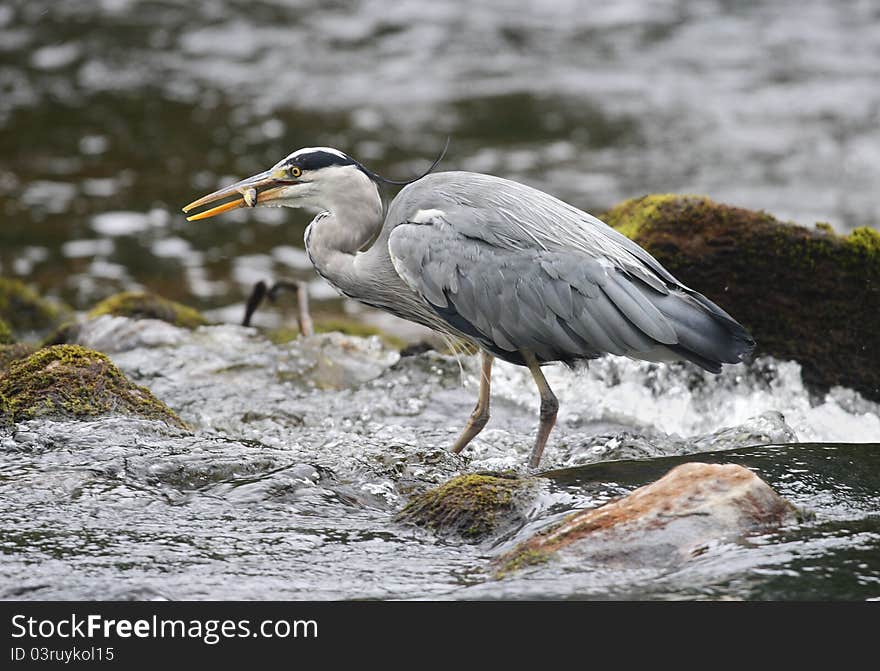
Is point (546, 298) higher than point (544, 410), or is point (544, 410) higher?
point (546, 298)

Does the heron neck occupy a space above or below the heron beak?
below

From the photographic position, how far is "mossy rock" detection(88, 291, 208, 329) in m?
9.16

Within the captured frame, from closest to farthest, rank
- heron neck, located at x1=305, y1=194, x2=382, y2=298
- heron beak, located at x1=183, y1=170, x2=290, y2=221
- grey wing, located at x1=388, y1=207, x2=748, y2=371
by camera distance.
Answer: grey wing, located at x1=388, y1=207, x2=748, y2=371 → heron beak, located at x1=183, y1=170, x2=290, y2=221 → heron neck, located at x1=305, y1=194, x2=382, y2=298

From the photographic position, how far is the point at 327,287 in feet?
40.5

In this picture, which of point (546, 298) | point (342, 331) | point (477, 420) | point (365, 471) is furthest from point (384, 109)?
point (365, 471)

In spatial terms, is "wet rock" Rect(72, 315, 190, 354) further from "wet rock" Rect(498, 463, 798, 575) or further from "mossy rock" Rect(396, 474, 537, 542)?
"wet rock" Rect(498, 463, 798, 575)

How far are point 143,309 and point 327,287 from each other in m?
3.33

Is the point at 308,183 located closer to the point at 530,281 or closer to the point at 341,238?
the point at 341,238

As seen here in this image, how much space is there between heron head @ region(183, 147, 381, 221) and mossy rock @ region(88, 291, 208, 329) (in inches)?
107

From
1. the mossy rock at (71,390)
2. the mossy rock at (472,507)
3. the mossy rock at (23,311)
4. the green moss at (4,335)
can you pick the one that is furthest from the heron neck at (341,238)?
the mossy rock at (23,311)

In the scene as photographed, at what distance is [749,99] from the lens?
1576 cm

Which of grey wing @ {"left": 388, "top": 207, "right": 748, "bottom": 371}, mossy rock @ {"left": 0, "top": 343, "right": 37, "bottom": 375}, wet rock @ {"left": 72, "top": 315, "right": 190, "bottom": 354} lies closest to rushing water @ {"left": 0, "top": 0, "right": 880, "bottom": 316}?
wet rock @ {"left": 72, "top": 315, "right": 190, "bottom": 354}

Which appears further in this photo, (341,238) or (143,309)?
(143,309)

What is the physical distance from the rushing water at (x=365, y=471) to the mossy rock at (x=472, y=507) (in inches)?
3.1
